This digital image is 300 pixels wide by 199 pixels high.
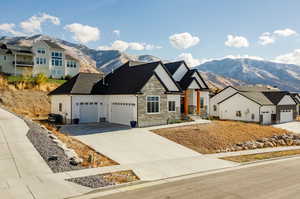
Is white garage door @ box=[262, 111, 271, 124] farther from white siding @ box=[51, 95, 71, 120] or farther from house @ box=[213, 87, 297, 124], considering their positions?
white siding @ box=[51, 95, 71, 120]

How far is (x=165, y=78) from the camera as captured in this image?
2892 cm

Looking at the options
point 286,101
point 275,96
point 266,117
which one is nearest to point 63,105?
point 266,117

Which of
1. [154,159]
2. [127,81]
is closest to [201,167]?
[154,159]

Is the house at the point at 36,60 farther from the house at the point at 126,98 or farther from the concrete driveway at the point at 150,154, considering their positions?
the concrete driveway at the point at 150,154

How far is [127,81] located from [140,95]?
4.18 metres

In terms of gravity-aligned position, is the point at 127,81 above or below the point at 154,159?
above

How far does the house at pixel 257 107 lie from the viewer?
38.0 meters

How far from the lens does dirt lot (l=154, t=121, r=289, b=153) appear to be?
63.8 feet

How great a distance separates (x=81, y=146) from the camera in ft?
56.5

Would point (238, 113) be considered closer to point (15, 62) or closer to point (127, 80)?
point (127, 80)

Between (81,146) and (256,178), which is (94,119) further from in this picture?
(256,178)

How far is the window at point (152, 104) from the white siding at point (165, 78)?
8.59 feet

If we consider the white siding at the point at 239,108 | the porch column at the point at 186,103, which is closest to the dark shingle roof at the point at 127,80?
the porch column at the point at 186,103

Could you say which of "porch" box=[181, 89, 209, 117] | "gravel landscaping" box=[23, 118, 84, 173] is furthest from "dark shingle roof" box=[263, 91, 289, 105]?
"gravel landscaping" box=[23, 118, 84, 173]
